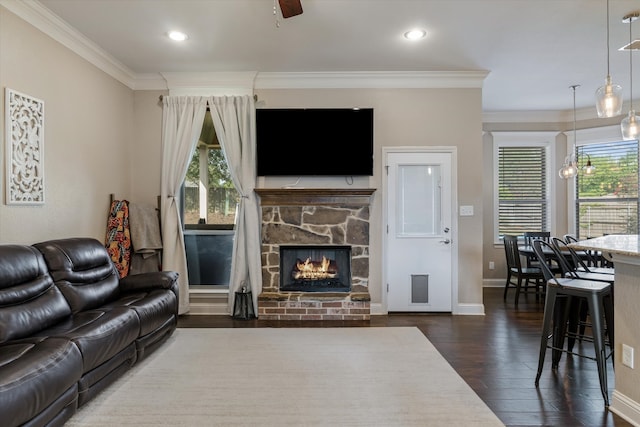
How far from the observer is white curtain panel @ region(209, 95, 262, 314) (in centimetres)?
432

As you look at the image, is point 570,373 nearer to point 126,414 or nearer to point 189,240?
point 126,414

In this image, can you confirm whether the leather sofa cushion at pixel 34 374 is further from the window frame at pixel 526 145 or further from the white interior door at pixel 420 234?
the window frame at pixel 526 145

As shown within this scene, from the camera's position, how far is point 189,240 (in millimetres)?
4582

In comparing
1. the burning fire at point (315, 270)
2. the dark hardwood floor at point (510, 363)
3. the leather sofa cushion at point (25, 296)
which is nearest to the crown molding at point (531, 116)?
the dark hardwood floor at point (510, 363)

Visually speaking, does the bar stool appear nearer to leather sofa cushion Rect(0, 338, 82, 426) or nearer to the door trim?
the door trim

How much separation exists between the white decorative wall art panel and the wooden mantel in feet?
6.77

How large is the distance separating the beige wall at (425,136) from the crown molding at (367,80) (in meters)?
0.07

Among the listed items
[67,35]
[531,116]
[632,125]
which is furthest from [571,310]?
[67,35]

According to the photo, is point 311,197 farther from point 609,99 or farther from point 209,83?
point 609,99

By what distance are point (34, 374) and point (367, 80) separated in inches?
162

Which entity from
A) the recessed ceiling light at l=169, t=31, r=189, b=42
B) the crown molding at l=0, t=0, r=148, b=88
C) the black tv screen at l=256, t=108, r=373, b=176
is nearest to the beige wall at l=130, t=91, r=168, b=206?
the crown molding at l=0, t=0, r=148, b=88

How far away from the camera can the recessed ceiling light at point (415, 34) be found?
338cm

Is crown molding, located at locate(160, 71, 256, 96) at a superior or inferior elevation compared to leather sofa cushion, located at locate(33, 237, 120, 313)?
superior

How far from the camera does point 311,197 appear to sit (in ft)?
14.3
